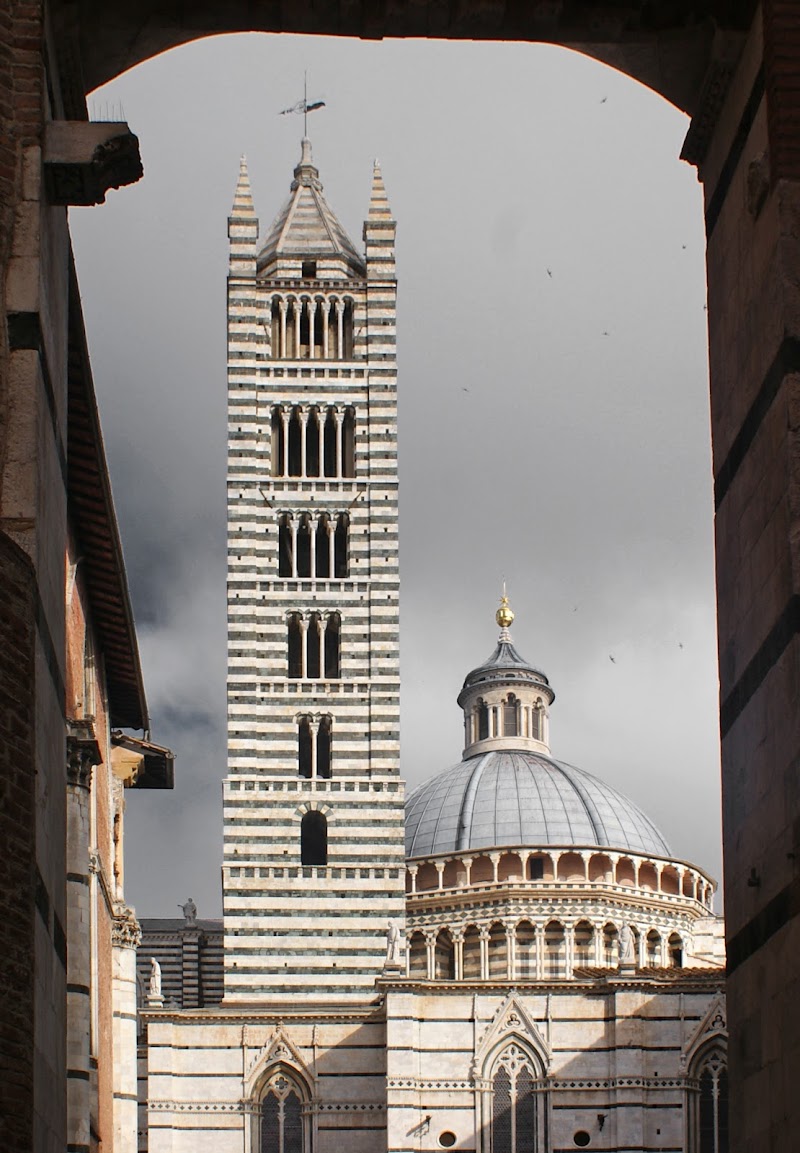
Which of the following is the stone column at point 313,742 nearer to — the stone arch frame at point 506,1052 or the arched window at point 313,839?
the arched window at point 313,839

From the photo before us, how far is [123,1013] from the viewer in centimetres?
2933

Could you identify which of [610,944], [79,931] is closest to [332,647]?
[610,944]

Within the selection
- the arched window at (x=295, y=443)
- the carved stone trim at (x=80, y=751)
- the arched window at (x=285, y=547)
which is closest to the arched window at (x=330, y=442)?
the arched window at (x=295, y=443)

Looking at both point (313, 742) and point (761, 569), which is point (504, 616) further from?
point (761, 569)

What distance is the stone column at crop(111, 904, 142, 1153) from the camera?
28859 mm

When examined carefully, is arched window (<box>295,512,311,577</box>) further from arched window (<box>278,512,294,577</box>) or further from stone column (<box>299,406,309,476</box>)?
stone column (<box>299,406,309,476</box>)

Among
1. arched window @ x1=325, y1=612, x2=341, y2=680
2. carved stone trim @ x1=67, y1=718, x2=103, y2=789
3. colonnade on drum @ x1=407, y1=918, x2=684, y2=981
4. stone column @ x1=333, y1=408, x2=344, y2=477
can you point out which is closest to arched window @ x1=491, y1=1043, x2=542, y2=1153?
arched window @ x1=325, y1=612, x2=341, y2=680

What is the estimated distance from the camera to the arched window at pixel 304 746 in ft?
164

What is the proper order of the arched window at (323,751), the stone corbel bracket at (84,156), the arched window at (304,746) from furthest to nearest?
the arched window at (323,751), the arched window at (304,746), the stone corbel bracket at (84,156)

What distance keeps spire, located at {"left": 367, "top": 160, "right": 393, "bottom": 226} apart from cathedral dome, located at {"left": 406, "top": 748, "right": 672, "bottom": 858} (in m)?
17.5

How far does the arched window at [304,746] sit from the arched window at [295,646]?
1.31 meters

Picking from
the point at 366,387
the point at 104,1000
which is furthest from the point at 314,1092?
the point at 104,1000

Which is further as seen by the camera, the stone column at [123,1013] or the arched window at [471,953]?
the arched window at [471,953]

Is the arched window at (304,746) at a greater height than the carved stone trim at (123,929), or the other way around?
the arched window at (304,746)
